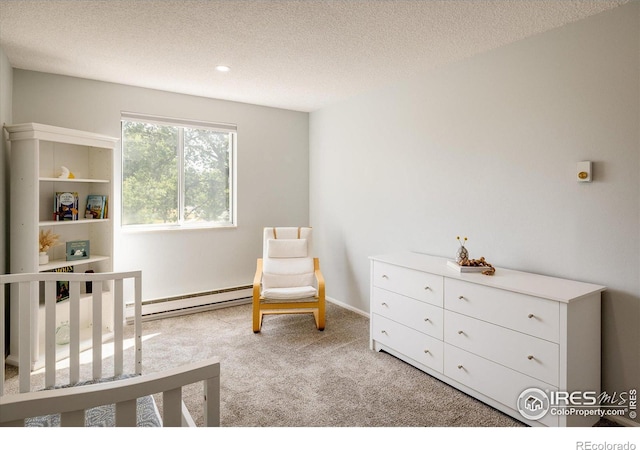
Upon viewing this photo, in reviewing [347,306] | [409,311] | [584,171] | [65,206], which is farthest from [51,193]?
[584,171]

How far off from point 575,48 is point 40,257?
167 inches

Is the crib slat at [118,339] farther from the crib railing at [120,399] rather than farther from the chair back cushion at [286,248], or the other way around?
the chair back cushion at [286,248]

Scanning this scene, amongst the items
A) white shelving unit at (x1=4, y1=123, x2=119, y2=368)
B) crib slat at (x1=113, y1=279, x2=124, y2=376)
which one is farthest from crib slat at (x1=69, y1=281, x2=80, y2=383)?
white shelving unit at (x1=4, y1=123, x2=119, y2=368)

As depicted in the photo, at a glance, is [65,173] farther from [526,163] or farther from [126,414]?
[526,163]

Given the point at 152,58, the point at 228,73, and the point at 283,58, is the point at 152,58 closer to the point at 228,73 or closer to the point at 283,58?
the point at 228,73

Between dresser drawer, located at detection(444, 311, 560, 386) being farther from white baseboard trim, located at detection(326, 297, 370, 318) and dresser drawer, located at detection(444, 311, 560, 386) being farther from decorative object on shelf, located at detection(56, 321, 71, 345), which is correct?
decorative object on shelf, located at detection(56, 321, 71, 345)

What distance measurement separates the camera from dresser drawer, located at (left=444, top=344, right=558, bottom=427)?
2129mm

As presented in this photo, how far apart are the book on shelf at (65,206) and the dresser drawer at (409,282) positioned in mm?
2746

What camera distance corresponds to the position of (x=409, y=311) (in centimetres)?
290

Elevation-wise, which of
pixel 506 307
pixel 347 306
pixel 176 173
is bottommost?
pixel 347 306

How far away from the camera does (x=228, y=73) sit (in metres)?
3.46

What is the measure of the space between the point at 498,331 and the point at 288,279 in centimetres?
222

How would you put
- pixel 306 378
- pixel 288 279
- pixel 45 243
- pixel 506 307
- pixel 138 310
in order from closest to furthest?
pixel 138 310 → pixel 506 307 → pixel 306 378 → pixel 45 243 → pixel 288 279
